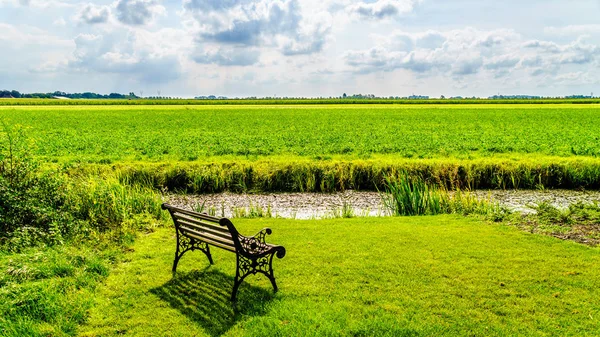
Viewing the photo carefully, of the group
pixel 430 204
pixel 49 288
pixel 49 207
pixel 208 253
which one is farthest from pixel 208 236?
pixel 430 204

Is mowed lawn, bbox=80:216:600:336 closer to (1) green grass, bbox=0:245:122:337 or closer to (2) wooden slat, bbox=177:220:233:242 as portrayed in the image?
(1) green grass, bbox=0:245:122:337

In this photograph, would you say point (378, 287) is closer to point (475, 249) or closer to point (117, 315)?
point (475, 249)

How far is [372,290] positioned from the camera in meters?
7.79

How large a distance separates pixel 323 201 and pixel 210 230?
10482mm

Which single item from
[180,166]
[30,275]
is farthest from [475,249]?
[180,166]

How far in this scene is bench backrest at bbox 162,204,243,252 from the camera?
22.5 feet

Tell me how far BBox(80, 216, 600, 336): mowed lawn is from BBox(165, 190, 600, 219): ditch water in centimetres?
509

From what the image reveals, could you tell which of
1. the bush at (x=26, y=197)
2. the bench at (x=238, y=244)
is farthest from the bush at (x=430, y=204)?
the bush at (x=26, y=197)

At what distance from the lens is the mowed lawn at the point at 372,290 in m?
6.59

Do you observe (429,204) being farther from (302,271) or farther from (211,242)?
(211,242)

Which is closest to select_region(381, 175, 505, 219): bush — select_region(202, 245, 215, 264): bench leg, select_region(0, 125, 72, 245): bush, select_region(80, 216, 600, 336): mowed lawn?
select_region(80, 216, 600, 336): mowed lawn

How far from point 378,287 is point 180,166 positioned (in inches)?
563

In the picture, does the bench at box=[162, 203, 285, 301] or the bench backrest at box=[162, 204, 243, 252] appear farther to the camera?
the bench at box=[162, 203, 285, 301]

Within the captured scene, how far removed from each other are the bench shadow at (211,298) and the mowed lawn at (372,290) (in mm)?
19
